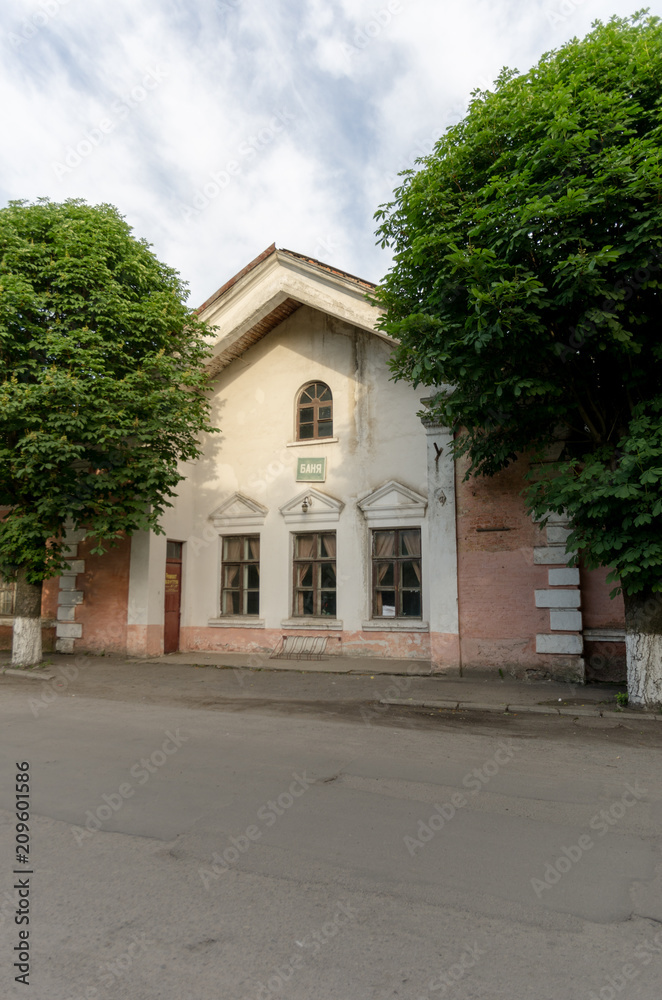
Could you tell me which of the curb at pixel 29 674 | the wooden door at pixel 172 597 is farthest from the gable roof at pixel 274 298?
the curb at pixel 29 674

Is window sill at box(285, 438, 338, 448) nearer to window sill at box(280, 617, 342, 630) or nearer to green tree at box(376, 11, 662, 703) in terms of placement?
window sill at box(280, 617, 342, 630)

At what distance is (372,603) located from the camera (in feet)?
43.7

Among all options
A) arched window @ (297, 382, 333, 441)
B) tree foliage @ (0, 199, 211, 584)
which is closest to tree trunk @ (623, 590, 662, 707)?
arched window @ (297, 382, 333, 441)

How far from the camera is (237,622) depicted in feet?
48.0

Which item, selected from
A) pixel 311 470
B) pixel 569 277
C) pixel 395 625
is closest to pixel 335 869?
pixel 569 277

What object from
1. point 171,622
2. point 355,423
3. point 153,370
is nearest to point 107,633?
point 171,622

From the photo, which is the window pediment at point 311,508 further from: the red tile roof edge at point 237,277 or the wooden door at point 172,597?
the red tile roof edge at point 237,277

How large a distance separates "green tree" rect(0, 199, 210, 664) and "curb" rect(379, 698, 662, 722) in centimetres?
642

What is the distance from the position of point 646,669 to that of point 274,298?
10622 mm

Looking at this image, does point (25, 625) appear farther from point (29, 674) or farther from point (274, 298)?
point (274, 298)

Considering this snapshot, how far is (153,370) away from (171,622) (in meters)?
5.98

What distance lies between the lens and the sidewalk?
30.3ft

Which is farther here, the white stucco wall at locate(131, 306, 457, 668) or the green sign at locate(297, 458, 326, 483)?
the green sign at locate(297, 458, 326, 483)

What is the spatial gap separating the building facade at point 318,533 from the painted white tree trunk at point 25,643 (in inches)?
69.2
